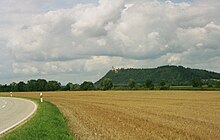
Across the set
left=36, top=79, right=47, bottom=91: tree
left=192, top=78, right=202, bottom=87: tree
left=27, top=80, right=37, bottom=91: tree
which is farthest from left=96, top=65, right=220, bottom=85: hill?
left=192, top=78, right=202, bottom=87: tree

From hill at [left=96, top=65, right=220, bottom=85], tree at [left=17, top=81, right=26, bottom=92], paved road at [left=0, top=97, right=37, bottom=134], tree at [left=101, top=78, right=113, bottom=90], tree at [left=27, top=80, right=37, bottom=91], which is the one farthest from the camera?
hill at [left=96, top=65, right=220, bottom=85]

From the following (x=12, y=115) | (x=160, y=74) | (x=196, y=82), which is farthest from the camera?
(x=160, y=74)

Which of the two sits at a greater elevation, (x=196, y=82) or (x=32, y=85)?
(x=32, y=85)

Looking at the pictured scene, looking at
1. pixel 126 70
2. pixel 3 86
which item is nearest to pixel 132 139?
pixel 3 86

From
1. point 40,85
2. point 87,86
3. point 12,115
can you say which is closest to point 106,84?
point 87,86

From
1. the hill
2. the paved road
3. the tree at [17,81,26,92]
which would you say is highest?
the hill

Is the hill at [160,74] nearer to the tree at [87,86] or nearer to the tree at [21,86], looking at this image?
the tree at [87,86]

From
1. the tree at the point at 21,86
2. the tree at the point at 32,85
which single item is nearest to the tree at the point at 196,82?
the tree at the point at 32,85

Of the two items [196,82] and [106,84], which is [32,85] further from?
[196,82]

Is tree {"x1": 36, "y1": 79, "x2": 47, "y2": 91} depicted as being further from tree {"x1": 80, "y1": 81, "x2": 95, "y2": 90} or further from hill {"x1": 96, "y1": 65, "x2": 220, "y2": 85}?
hill {"x1": 96, "y1": 65, "x2": 220, "y2": 85}

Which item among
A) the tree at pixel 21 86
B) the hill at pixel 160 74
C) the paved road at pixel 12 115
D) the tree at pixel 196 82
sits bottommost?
the paved road at pixel 12 115

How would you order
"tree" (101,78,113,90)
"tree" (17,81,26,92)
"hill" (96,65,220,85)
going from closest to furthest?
1. "tree" (101,78,113,90)
2. "tree" (17,81,26,92)
3. "hill" (96,65,220,85)

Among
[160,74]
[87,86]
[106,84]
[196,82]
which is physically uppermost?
[160,74]

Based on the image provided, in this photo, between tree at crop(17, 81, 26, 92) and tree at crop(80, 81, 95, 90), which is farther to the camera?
tree at crop(17, 81, 26, 92)
